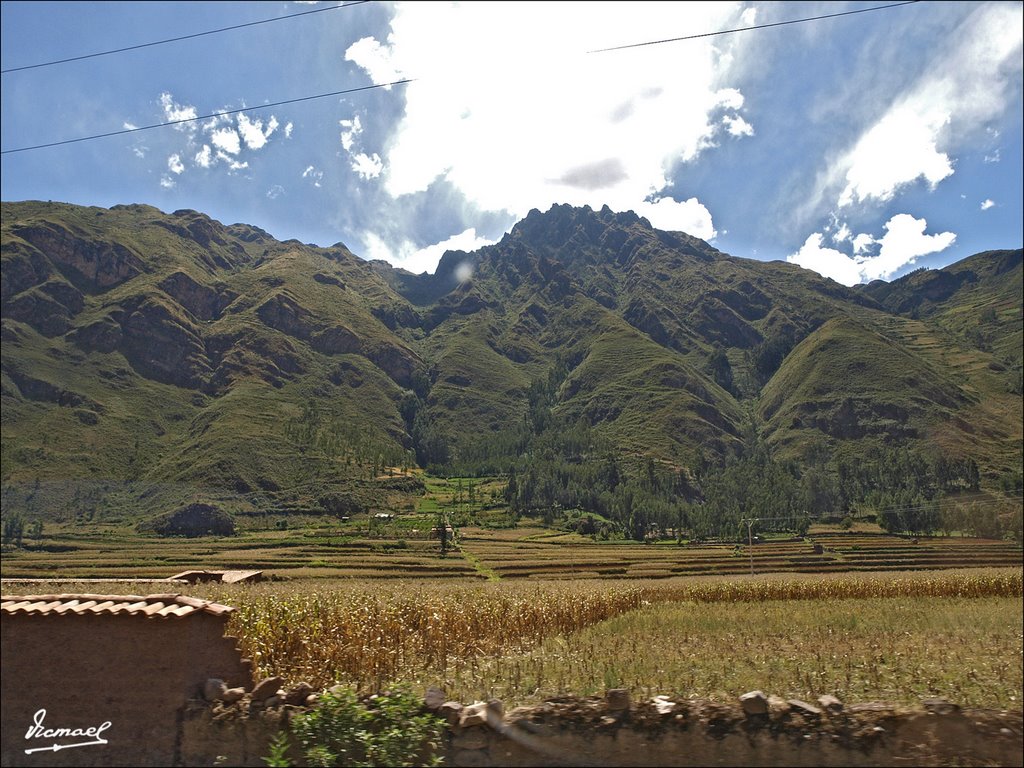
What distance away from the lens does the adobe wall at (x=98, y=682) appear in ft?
27.8

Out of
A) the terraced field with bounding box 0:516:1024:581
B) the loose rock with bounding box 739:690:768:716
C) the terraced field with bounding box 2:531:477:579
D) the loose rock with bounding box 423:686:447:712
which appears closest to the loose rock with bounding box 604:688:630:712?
the loose rock with bounding box 739:690:768:716

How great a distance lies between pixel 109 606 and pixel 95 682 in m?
0.96

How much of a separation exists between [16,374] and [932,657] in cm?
21250

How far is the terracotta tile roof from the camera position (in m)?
8.65

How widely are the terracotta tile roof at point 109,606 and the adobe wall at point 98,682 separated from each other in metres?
0.10

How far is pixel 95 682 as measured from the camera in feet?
28.2

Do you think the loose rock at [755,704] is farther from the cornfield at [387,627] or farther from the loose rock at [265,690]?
the loose rock at [265,690]

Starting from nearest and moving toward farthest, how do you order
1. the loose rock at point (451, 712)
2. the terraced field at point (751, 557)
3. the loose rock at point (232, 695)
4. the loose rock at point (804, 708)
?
1. the loose rock at point (804, 708)
2. the loose rock at point (451, 712)
3. the loose rock at point (232, 695)
4. the terraced field at point (751, 557)

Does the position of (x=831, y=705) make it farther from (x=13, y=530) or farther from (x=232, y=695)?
(x=13, y=530)

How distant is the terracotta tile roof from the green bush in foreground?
2097mm

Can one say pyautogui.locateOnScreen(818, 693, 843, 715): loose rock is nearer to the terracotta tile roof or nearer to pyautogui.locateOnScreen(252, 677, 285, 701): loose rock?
pyautogui.locateOnScreen(252, 677, 285, 701): loose rock

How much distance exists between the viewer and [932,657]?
31.6 feet

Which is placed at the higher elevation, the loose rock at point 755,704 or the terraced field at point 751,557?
the loose rock at point 755,704

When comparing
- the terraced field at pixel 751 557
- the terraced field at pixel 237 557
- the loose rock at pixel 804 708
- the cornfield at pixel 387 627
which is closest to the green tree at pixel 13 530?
the terraced field at pixel 237 557
